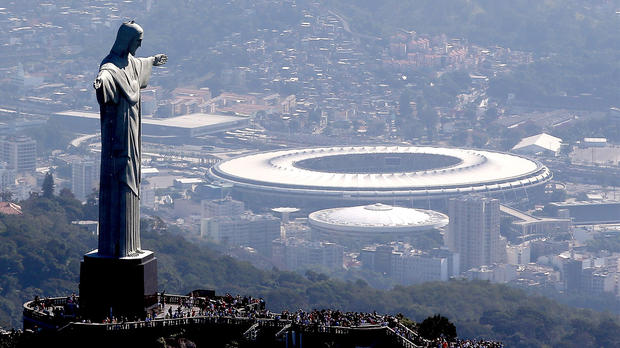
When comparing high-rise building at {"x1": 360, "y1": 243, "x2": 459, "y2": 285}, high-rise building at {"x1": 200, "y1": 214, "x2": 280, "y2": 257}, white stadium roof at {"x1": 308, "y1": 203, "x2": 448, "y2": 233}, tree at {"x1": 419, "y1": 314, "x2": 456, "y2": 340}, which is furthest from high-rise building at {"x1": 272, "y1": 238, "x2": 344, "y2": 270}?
tree at {"x1": 419, "y1": 314, "x2": 456, "y2": 340}

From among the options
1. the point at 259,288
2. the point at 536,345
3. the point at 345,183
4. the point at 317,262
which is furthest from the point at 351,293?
the point at 345,183

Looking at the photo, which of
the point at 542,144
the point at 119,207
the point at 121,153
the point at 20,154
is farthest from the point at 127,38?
the point at 542,144

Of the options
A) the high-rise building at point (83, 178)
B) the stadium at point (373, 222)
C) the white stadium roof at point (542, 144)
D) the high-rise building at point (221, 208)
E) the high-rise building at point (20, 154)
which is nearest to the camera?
the stadium at point (373, 222)

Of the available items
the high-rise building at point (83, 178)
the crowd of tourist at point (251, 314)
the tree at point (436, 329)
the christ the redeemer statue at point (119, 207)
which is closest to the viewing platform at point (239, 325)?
the crowd of tourist at point (251, 314)

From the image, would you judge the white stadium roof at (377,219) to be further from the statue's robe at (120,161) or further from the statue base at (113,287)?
the statue base at (113,287)

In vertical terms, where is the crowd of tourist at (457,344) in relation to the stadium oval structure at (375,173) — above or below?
above

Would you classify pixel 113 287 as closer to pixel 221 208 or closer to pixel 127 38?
pixel 127 38

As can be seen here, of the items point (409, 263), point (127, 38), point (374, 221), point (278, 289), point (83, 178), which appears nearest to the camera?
point (127, 38)

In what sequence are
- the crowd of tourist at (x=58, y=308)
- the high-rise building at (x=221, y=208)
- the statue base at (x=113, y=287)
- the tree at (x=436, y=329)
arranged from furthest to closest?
the high-rise building at (x=221, y=208) → the tree at (x=436, y=329) → the crowd of tourist at (x=58, y=308) → the statue base at (x=113, y=287)
